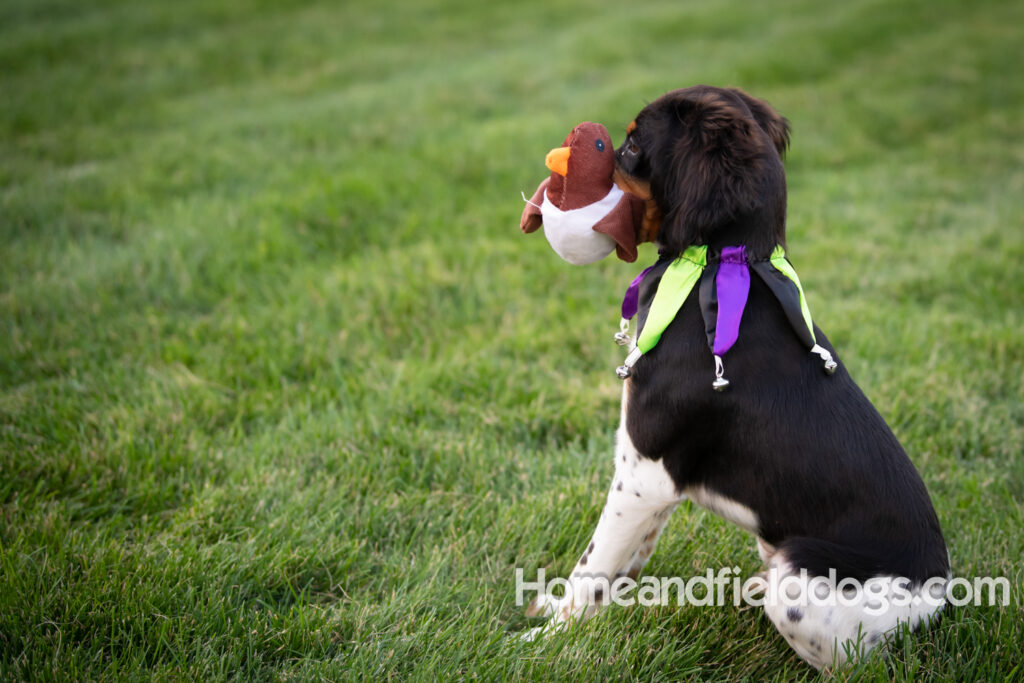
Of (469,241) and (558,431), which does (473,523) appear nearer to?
(558,431)

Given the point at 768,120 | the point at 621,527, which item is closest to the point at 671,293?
the point at 768,120

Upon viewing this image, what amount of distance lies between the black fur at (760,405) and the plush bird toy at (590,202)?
8 centimetres

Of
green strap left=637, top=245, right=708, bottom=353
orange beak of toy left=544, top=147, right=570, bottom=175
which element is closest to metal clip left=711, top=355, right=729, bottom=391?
green strap left=637, top=245, right=708, bottom=353

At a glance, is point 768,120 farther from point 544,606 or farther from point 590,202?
point 544,606

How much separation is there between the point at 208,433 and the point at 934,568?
9.40 ft

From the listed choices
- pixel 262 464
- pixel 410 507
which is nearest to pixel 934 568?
pixel 410 507

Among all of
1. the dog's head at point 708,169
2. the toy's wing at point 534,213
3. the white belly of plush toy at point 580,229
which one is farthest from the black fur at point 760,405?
the toy's wing at point 534,213

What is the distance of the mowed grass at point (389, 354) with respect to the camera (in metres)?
2.39

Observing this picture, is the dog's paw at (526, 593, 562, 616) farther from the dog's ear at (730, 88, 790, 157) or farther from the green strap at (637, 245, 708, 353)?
the dog's ear at (730, 88, 790, 157)

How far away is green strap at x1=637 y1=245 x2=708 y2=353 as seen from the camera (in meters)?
2.19

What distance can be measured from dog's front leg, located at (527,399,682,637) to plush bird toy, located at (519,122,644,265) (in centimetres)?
57

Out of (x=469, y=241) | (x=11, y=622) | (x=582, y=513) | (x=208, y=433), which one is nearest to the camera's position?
(x=11, y=622)

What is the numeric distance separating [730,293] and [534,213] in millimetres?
686

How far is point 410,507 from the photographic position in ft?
9.87
